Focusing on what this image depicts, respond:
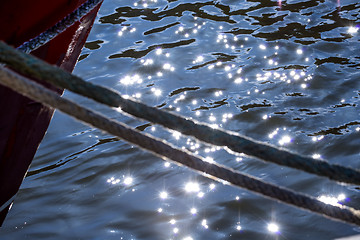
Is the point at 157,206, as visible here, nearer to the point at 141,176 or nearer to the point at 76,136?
the point at 141,176

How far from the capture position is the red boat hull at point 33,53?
2084 millimetres

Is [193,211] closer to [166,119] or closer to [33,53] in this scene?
[33,53]

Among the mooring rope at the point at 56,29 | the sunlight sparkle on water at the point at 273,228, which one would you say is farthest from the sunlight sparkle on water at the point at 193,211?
the mooring rope at the point at 56,29

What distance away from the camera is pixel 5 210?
271 centimetres

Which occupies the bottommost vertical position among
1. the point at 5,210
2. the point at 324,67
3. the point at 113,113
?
the point at 324,67

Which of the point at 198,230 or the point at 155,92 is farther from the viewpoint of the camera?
the point at 155,92

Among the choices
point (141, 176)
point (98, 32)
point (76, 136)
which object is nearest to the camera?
point (141, 176)

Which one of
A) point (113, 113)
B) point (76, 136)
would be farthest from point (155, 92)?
point (76, 136)

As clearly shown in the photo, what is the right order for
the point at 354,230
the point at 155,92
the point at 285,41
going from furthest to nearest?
the point at 285,41, the point at 155,92, the point at 354,230

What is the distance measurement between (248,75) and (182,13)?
1.85m

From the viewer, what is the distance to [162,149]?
155 centimetres

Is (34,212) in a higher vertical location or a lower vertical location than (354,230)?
higher

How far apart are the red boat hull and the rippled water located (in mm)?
1034

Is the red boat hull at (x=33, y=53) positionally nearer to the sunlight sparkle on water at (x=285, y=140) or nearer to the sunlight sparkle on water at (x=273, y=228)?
the sunlight sparkle on water at (x=273, y=228)
